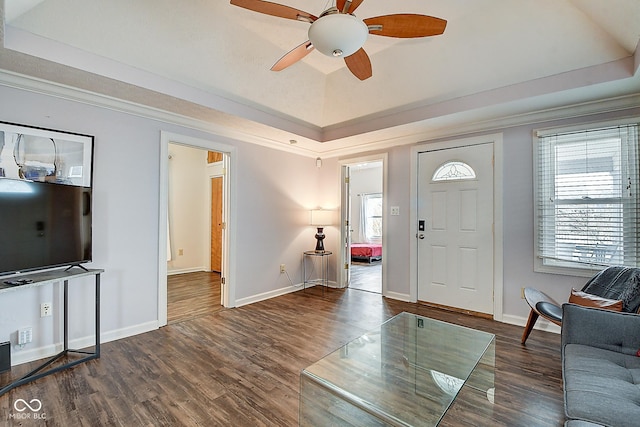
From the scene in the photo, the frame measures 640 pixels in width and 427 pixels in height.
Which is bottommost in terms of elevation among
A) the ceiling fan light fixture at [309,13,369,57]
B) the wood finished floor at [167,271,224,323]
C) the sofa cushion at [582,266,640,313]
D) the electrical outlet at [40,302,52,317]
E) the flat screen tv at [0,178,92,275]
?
the wood finished floor at [167,271,224,323]

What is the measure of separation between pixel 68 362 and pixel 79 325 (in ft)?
1.23

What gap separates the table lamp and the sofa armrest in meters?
3.22

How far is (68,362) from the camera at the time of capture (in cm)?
240

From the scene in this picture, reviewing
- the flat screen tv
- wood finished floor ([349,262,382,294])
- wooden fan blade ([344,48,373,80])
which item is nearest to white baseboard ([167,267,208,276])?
wood finished floor ([349,262,382,294])

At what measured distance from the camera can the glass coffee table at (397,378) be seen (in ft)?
4.96

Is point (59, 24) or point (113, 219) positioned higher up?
point (59, 24)

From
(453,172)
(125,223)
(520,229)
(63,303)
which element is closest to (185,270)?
(125,223)

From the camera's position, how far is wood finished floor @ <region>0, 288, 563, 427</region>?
1795mm

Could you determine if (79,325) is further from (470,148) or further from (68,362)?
(470,148)

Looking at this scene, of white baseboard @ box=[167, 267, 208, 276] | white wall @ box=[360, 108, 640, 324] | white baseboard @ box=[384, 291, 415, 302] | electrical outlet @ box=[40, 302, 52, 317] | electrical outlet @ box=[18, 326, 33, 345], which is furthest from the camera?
white baseboard @ box=[167, 267, 208, 276]

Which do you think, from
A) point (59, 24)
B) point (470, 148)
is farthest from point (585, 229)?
point (59, 24)

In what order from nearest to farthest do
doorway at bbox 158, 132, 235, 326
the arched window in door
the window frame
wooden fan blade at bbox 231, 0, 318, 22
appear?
1. wooden fan blade at bbox 231, 0, 318, 22
2. the window frame
3. the arched window in door
4. doorway at bbox 158, 132, 235, 326

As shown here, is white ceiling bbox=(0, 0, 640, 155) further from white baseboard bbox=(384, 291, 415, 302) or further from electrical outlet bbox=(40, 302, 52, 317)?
white baseboard bbox=(384, 291, 415, 302)

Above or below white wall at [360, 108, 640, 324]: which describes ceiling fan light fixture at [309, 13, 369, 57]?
above
